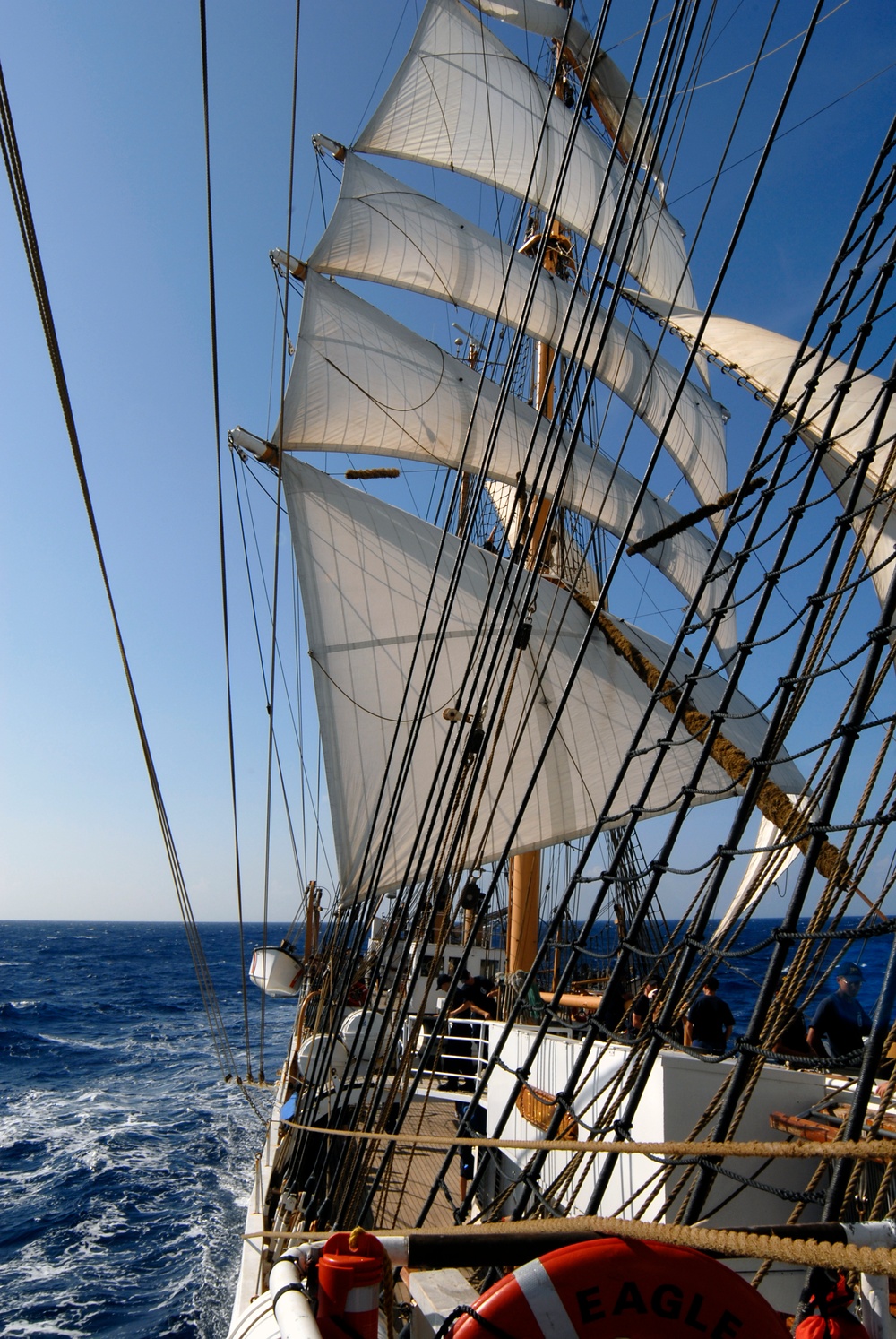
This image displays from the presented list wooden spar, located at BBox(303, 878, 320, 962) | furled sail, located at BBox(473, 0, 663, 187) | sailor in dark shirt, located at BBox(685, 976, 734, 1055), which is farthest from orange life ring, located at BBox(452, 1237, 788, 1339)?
furled sail, located at BBox(473, 0, 663, 187)

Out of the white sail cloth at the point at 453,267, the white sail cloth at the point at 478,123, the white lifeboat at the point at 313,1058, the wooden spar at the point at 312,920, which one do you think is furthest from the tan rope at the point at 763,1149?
the white sail cloth at the point at 478,123

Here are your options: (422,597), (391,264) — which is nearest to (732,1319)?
(422,597)

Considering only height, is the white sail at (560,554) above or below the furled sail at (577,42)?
below

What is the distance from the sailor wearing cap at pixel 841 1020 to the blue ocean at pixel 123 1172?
37 centimetres

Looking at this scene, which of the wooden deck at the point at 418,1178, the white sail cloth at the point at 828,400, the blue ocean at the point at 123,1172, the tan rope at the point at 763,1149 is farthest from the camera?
the blue ocean at the point at 123,1172

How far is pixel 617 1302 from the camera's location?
4.65 feet

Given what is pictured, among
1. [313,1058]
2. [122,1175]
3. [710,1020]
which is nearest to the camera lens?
[710,1020]

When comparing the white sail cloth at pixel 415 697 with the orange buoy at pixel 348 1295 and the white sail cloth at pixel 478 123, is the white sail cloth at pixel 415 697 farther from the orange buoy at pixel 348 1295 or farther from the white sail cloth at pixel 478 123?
the orange buoy at pixel 348 1295

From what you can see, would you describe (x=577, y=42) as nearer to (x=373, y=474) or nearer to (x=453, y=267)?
(x=453, y=267)

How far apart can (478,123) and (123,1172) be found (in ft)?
67.5

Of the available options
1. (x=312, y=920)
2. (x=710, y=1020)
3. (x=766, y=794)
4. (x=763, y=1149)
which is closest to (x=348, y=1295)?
(x=763, y=1149)

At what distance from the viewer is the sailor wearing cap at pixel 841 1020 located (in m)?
4.24

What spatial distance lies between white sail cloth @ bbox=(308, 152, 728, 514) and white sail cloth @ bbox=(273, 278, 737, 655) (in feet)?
4.12

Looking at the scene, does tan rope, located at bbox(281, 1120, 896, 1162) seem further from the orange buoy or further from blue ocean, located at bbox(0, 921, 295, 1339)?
blue ocean, located at bbox(0, 921, 295, 1339)
